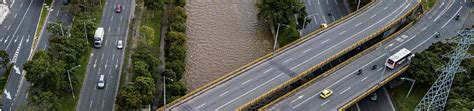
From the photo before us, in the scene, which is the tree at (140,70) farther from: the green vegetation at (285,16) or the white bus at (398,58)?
the white bus at (398,58)

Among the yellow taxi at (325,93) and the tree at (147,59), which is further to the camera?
the tree at (147,59)

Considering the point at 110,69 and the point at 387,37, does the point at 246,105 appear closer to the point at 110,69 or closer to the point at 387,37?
the point at 110,69

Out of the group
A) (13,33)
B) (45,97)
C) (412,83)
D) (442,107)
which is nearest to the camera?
(45,97)

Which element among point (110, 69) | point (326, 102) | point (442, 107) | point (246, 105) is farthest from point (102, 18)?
point (442, 107)

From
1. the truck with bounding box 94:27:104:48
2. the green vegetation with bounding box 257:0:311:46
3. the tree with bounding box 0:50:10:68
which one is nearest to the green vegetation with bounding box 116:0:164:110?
the truck with bounding box 94:27:104:48

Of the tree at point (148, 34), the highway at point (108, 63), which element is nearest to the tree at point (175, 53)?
the tree at point (148, 34)

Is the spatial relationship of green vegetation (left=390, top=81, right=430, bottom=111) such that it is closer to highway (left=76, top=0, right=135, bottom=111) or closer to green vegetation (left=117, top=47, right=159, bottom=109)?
green vegetation (left=117, top=47, right=159, bottom=109)
